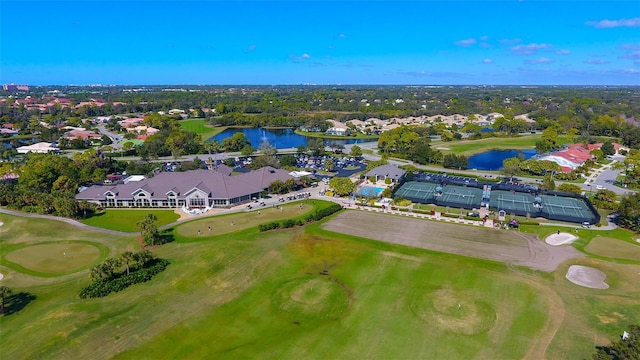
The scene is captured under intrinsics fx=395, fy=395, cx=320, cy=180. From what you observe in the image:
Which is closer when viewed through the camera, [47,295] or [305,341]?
[305,341]

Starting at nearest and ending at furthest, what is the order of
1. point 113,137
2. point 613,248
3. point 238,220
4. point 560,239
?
point 613,248
point 560,239
point 238,220
point 113,137

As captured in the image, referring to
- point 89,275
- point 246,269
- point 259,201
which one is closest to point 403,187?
point 259,201

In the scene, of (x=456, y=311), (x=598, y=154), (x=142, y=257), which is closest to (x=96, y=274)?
(x=142, y=257)

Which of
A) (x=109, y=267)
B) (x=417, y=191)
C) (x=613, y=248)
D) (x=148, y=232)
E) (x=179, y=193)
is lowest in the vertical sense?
(x=613, y=248)

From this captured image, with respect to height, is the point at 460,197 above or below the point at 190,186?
below

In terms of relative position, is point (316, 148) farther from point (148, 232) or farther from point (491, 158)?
point (148, 232)

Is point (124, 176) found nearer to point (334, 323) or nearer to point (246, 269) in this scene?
point (246, 269)
